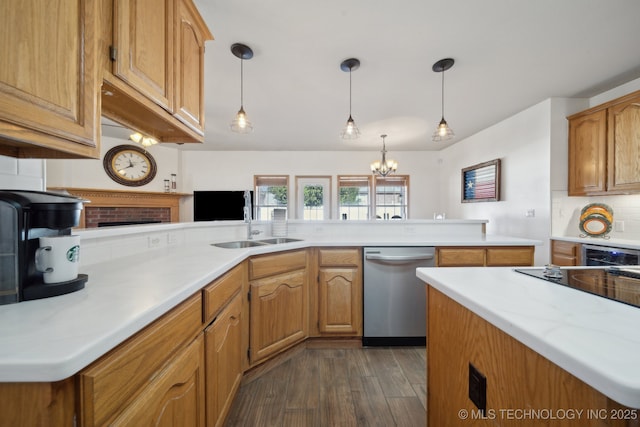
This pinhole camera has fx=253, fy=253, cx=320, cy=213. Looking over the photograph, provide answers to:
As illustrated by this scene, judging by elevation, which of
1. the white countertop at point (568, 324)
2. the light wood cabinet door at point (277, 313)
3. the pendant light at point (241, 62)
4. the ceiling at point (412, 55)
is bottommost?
the light wood cabinet door at point (277, 313)

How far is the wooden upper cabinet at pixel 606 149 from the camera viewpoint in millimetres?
2445

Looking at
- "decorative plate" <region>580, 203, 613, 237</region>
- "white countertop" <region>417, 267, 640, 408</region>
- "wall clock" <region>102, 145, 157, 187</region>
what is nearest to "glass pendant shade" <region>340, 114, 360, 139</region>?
"white countertop" <region>417, 267, 640, 408</region>

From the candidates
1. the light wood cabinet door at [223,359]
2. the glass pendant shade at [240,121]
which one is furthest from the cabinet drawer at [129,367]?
the glass pendant shade at [240,121]

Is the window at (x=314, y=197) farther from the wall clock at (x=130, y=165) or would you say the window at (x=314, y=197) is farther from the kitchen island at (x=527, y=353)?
the kitchen island at (x=527, y=353)

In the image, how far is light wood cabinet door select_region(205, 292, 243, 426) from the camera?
3.41 ft

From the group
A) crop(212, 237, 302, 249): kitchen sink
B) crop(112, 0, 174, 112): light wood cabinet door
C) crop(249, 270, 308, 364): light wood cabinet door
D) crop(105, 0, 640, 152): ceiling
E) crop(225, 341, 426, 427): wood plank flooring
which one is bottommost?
crop(225, 341, 426, 427): wood plank flooring

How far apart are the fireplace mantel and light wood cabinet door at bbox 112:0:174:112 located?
13.7ft

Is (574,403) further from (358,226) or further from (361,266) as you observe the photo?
(358,226)

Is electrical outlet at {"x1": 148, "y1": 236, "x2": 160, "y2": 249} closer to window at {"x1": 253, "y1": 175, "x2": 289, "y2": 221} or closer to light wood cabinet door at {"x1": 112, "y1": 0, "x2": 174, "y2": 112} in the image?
light wood cabinet door at {"x1": 112, "y1": 0, "x2": 174, "y2": 112}

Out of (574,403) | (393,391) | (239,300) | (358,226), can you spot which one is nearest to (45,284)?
(239,300)

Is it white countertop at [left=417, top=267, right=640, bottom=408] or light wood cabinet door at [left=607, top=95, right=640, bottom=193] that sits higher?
light wood cabinet door at [left=607, top=95, right=640, bottom=193]

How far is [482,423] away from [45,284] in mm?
1302

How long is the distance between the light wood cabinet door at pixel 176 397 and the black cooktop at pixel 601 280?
123 centimetres

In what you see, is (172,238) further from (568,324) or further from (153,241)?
(568,324)
